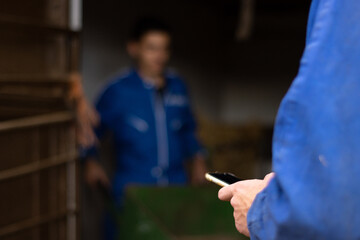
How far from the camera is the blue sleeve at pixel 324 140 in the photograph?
2.35 ft

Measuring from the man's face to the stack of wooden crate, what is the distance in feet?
3.78

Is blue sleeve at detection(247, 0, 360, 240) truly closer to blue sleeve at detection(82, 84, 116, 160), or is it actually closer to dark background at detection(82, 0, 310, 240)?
blue sleeve at detection(82, 84, 116, 160)

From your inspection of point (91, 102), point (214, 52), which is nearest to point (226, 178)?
point (91, 102)

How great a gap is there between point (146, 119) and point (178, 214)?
74cm

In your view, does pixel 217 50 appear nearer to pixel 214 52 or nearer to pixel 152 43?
pixel 214 52

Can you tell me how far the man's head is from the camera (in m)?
3.19

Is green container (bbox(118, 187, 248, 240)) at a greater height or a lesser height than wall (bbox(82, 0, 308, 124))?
lesser

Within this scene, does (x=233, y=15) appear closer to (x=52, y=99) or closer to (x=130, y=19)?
(x=130, y=19)

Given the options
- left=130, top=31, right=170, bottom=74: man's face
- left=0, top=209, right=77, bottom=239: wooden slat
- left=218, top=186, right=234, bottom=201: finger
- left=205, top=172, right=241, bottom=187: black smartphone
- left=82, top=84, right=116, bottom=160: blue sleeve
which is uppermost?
left=130, top=31, right=170, bottom=74: man's face

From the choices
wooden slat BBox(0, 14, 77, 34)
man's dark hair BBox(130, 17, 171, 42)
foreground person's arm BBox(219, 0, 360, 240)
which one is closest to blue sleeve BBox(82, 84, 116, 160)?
man's dark hair BBox(130, 17, 171, 42)

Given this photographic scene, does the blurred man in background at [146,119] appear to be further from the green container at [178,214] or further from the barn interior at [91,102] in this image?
the green container at [178,214]

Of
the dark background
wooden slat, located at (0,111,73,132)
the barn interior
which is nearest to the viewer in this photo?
wooden slat, located at (0,111,73,132)

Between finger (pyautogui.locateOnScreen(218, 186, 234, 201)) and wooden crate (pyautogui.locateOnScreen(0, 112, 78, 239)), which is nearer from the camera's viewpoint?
finger (pyautogui.locateOnScreen(218, 186, 234, 201))

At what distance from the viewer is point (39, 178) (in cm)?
196
